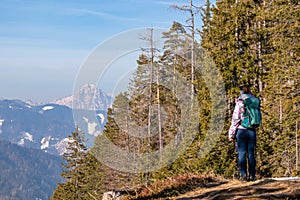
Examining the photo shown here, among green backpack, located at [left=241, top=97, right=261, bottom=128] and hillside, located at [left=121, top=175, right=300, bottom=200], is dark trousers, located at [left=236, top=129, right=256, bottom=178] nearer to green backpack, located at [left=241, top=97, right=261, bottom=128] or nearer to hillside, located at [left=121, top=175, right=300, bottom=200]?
green backpack, located at [left=241, top=97, right=261, bottom=128]

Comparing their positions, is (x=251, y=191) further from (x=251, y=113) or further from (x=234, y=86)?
(x=234, y=86)

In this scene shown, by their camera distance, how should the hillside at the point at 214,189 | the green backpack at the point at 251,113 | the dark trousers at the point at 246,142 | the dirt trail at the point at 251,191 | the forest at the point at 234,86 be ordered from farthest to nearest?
the forest at the point at 234,86 → the dark trousers at the point at 246,142 → the green backpack at the point at 251,113 → the hillside at the point at 214,189 → the dirt trail at the point at 251,191

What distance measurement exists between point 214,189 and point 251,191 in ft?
3.93

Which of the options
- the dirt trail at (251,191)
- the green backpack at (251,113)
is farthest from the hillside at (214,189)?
the green backpack at (251,113)

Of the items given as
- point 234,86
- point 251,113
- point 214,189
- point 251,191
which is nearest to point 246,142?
point 251,113

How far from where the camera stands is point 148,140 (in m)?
42.4

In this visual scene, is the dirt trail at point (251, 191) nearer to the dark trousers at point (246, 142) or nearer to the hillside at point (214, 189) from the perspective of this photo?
the hillside at point (214, 189)

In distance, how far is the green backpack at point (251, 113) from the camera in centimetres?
1016

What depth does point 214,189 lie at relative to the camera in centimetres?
1016

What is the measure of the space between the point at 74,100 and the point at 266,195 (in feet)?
30.8

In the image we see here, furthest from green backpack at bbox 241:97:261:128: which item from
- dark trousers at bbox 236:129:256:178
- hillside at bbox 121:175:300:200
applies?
hillside at bbox 121:175:300:200

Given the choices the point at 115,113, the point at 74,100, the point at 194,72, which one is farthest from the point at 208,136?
the point at 115,113

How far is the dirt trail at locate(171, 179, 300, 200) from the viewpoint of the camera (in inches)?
347

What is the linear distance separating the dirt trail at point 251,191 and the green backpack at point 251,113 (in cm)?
135
